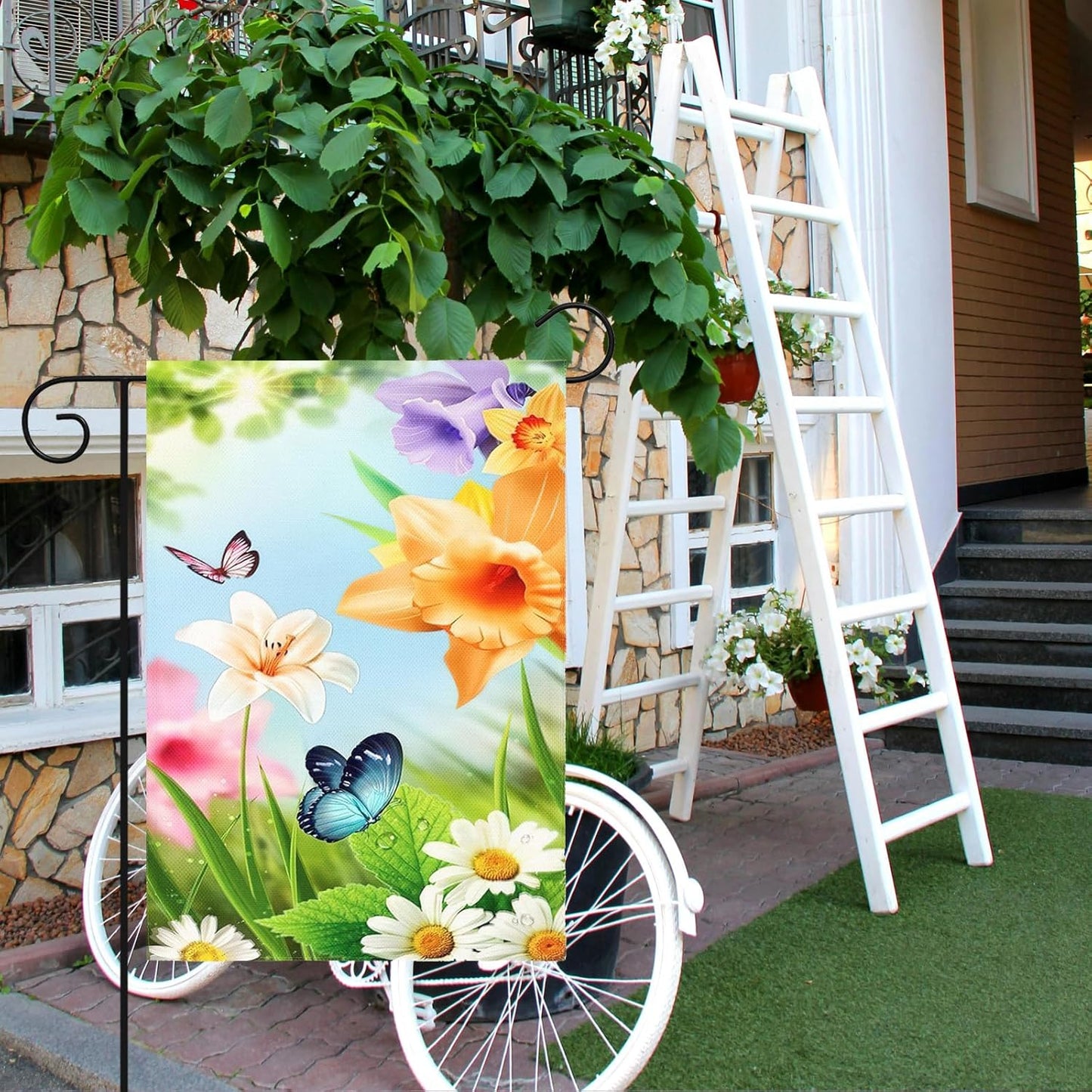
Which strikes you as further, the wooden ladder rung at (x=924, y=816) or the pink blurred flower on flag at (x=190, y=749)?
the wooden ladder rung at (x=924, y=816)

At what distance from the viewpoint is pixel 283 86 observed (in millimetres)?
2566

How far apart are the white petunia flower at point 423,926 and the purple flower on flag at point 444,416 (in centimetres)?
77

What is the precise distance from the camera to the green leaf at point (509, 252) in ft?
8.84

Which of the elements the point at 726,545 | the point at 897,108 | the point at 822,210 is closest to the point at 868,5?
the point at 897,108

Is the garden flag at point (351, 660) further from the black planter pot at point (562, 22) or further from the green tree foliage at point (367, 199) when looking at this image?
the black planter pot at point (562, 22)

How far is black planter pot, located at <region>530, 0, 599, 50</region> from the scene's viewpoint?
494 cm

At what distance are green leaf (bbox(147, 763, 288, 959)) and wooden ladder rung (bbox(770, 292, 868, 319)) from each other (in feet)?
7.66

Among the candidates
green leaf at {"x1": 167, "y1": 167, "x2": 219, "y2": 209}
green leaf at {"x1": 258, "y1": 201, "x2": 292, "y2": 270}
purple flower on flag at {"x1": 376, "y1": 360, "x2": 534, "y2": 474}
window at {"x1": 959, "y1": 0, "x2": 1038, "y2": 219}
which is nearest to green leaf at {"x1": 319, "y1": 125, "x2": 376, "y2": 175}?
green leaf at {"x1": 258, "y1": 201, "x2": 292, "y2": 270}

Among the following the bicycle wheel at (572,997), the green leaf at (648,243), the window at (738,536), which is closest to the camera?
the bicycle wheel at (572,997)

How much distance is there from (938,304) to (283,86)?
531 centimetres

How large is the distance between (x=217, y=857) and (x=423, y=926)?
39 centimetres

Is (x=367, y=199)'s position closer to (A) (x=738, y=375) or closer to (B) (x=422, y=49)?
(A) (x=738, y=375)

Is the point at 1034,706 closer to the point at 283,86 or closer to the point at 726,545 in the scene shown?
the point at 726,545

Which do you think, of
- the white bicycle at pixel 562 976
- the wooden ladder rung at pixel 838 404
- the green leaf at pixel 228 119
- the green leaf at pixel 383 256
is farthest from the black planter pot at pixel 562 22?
the white bicycle at pixel 562 976
